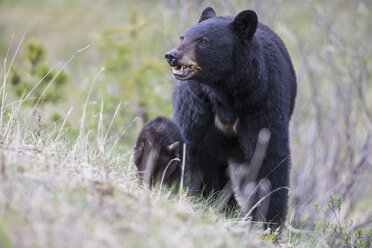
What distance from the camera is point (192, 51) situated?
186 inches

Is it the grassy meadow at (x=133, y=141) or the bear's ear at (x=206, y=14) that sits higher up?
the bear's ear at (x=206, y=14)

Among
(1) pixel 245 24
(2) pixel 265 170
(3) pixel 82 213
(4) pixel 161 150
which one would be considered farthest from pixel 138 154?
(3) pixel 82 213

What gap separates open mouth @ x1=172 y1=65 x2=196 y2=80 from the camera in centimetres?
457

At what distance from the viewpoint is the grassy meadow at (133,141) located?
282 cm

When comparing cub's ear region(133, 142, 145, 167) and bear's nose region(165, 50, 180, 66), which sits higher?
bear's nose region(165, 50, 180, 66)

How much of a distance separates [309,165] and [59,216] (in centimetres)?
708

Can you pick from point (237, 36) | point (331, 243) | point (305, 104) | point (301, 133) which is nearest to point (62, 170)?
point (237, 36)

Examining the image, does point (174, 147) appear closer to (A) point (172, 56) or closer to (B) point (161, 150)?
(B) point (161, 150)

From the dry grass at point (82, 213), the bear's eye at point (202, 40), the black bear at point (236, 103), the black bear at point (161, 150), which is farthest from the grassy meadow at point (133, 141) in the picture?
the bear's eye at point (202, 40)

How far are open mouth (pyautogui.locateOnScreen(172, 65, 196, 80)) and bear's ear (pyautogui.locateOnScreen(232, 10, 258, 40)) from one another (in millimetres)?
572

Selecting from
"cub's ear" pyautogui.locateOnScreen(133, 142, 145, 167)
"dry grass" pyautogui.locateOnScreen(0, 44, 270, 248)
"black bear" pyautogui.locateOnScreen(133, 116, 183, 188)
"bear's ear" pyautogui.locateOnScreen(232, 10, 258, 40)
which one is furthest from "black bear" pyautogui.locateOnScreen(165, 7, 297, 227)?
"dry grass" pyautogui.locateOnScreen(0, 44, 270, 248)

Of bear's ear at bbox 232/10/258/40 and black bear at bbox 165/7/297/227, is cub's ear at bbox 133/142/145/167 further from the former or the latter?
bear's ear at bbox 232/10/258/40

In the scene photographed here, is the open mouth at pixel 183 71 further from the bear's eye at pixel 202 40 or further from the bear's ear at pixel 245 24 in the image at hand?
the bear's ear at pixel 245 24

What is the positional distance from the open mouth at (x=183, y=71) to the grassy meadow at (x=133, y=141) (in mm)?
706
